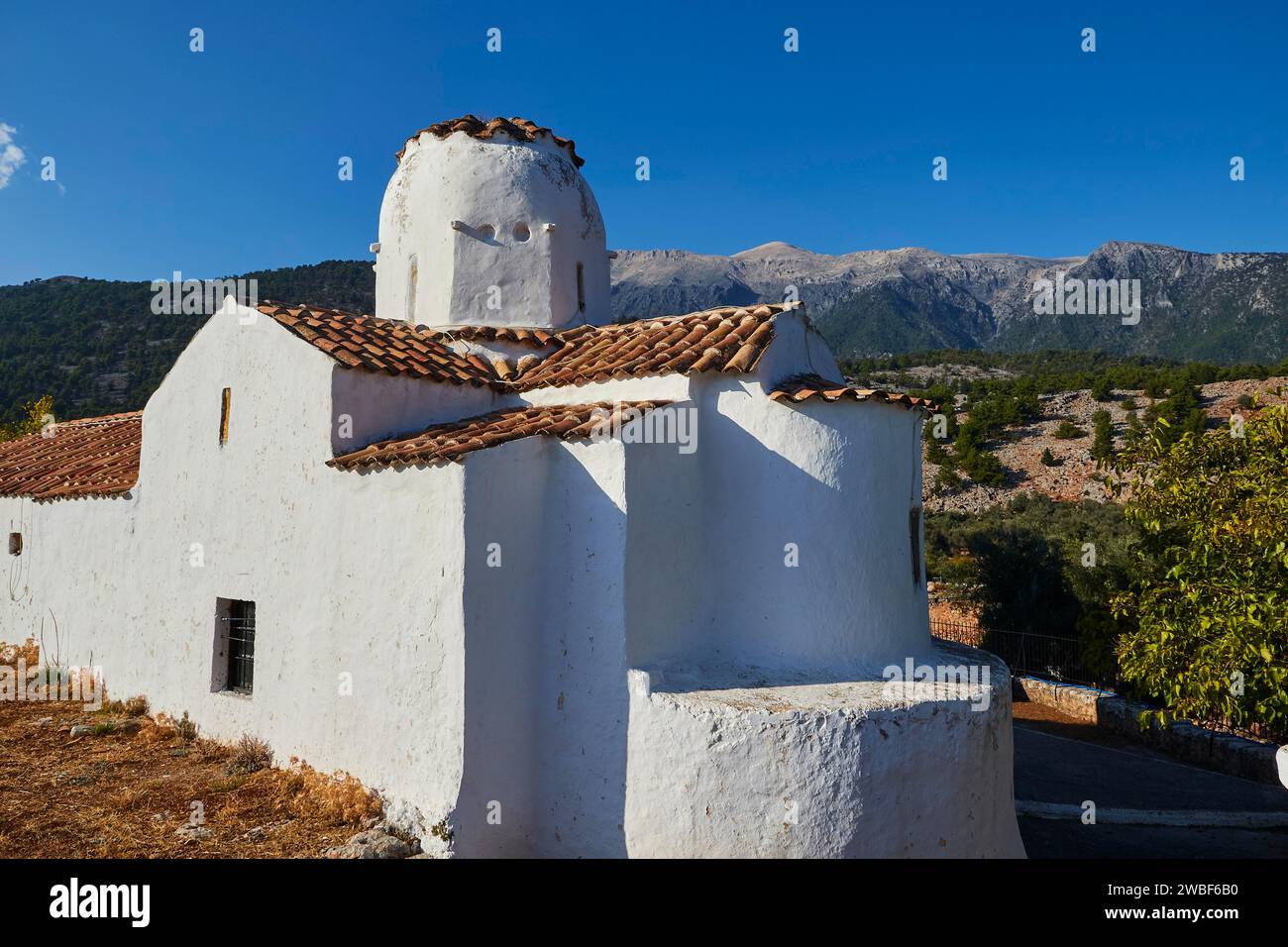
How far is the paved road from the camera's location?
921 centimetres

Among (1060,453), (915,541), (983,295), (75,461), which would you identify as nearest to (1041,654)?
(915,541)

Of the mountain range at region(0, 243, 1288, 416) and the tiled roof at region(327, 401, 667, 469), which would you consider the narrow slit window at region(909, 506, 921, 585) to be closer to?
the tiled roof at region(327, 401, 667, 469)

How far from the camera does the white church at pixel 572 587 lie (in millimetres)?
6188

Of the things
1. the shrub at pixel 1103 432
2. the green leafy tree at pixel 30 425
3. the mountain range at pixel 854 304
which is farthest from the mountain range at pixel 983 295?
the green leafy tree at pixel 30 425

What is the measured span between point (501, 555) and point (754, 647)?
238cm

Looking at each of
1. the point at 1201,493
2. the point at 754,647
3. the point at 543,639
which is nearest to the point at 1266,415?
the point at 1201,493

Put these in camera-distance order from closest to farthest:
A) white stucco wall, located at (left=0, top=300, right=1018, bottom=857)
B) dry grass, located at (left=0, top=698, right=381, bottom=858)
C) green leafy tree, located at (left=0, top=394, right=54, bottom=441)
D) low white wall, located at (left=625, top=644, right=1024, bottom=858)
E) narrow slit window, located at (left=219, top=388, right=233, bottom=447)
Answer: low white wall, located at (left=625, top=644, right=1024, bottom=858) < white stucco wall, located at (left=0, top=300, right=1018, bottom=857) < dry grass, located at (left=0, top=698, right=381, bottom=858) < narrow slit window, located at (left=219, top=388, right=233, bottom=447) < green leafy tree, located at (left=0, top=394, right=54, bottom=441)

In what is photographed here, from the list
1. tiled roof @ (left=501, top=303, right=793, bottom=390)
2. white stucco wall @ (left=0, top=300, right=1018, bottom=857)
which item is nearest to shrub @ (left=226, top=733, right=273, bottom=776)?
white stucco wall @ (left=0, top=300, right=1018, bottom=857)

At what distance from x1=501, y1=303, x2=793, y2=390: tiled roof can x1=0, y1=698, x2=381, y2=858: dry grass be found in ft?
13.8

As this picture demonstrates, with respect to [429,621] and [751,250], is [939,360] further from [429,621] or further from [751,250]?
[751,250]

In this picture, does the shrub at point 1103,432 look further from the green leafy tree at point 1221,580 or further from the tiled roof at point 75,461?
the tiled roof at point 75,461

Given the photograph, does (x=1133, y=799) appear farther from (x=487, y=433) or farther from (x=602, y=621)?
(x=487, y=433)

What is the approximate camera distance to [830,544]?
24.0ft
